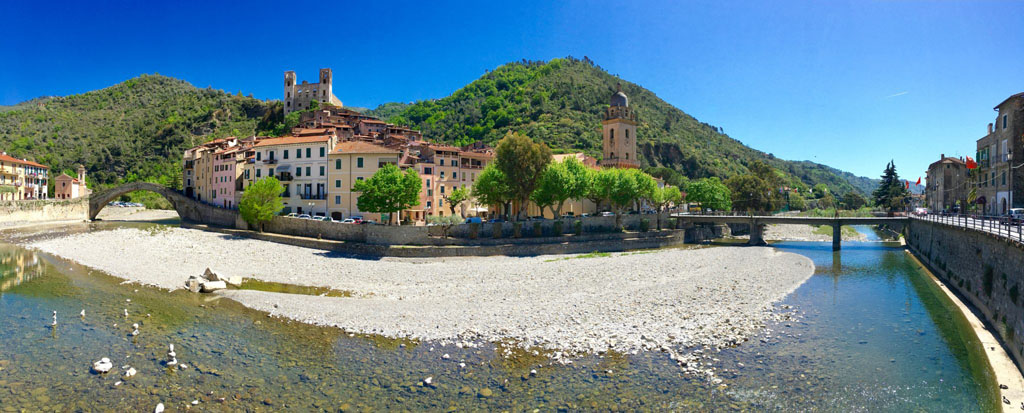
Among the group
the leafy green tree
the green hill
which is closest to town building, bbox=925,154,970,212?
the leafy green tree

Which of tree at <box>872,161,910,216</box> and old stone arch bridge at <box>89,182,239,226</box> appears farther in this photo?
tree at <box>872,161,910,216</box>

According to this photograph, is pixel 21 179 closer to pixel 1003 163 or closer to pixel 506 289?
pixel 506 289

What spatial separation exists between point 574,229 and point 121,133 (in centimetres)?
13698

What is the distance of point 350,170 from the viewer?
5591 centimetres

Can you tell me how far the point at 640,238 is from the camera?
196 ft

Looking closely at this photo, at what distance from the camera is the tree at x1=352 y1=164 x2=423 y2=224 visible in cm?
4597

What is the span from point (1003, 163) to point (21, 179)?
134m

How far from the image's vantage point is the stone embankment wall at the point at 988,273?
17.9m

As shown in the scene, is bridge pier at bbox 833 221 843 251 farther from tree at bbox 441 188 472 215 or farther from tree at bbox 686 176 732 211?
tree at bbox 441 188 472 215

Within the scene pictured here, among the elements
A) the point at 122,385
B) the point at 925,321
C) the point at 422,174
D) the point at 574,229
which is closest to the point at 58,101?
the point at 422,174

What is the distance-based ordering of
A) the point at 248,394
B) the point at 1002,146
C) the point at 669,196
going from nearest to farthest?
the point at 248,394 → the point at 1002,146 → the point at 669,196

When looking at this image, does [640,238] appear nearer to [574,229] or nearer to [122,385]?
[574,229]

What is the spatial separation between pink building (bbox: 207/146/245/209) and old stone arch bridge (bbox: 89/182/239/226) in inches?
93.1

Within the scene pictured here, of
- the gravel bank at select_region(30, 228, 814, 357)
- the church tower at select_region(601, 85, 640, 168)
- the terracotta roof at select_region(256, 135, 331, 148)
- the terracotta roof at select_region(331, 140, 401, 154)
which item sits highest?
the church tower at select_region(601, 85, 640, 168)
